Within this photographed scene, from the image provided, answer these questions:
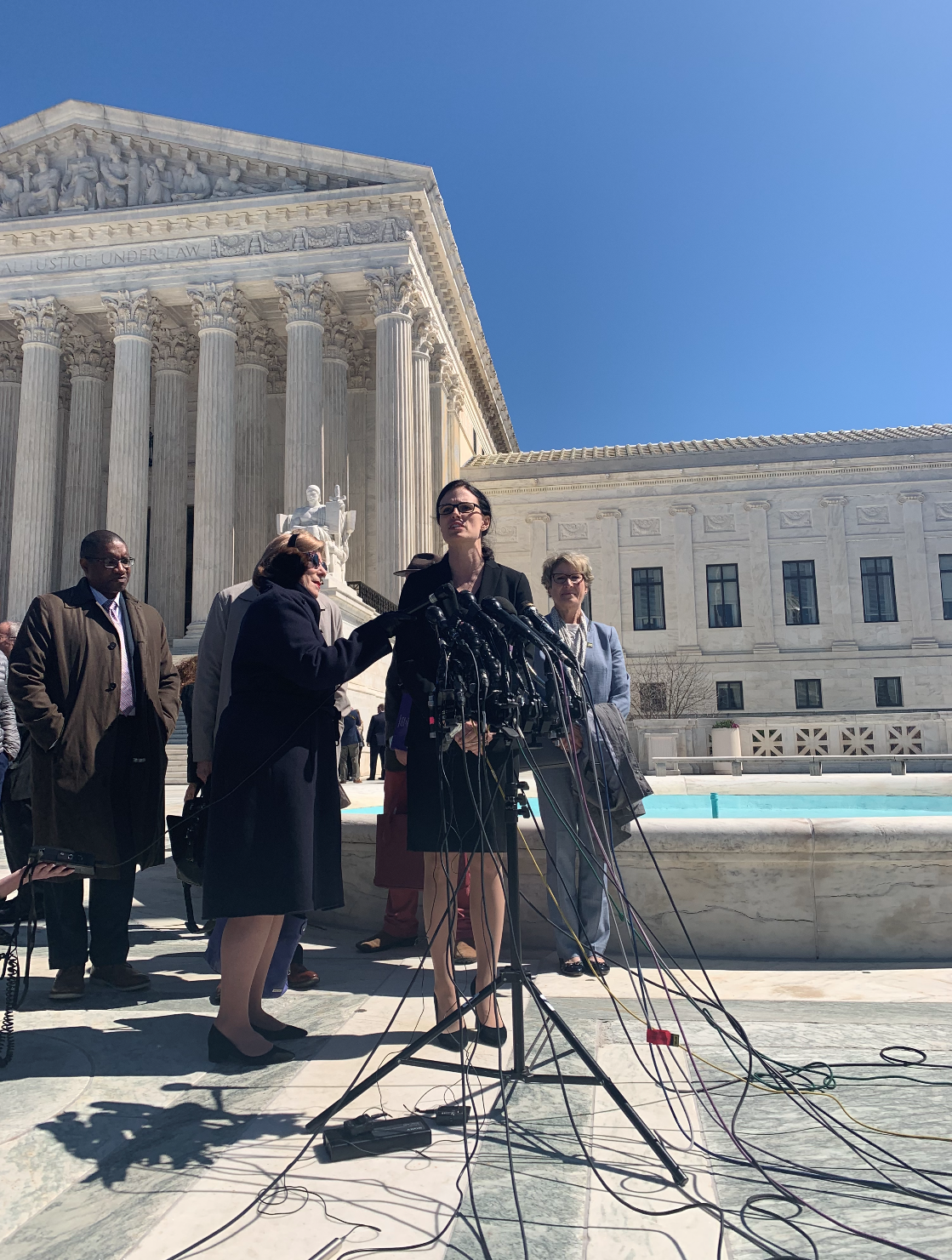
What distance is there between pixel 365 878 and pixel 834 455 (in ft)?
106

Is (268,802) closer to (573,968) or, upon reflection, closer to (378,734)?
(573,968)

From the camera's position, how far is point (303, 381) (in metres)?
26.3

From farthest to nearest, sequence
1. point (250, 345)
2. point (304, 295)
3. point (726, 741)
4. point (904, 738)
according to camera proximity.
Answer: point (250, 345) → point (304, 295) → point (904, 738) → point (726, 741)

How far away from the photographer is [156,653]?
488cm

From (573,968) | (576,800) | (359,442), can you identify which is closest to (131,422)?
(359,442)

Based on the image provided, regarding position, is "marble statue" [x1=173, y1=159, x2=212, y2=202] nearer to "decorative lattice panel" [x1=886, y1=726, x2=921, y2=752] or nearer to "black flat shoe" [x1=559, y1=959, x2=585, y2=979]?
"decorative lattice panel" [x1=886, y1=726, x2=921, y2=752]

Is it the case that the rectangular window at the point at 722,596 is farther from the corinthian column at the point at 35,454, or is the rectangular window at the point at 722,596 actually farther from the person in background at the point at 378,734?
the corinthian column at the point at 35,454

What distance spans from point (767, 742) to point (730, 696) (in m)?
8.90

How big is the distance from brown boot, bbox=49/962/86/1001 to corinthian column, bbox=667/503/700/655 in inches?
1227

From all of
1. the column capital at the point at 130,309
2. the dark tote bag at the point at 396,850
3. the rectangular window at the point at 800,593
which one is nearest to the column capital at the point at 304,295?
the column capital at the point at 130,309

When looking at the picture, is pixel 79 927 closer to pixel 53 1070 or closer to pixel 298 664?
pixel 53 1070

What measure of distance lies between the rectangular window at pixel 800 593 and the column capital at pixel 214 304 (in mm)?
21917

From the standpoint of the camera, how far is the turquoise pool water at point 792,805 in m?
9.51

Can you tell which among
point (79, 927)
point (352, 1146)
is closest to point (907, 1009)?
point (352, 1146)
